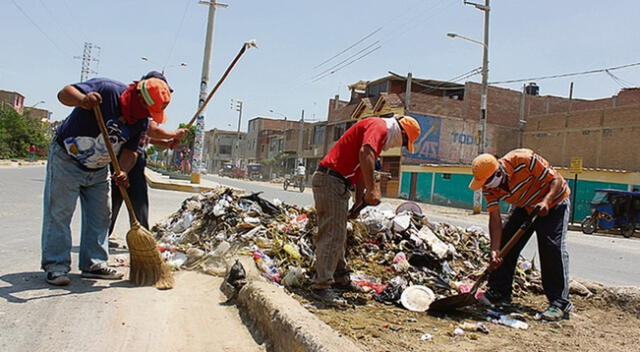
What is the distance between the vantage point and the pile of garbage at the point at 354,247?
14.1 feet

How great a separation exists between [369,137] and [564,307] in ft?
6.40

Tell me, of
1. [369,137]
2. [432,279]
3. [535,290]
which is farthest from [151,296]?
[535,290]

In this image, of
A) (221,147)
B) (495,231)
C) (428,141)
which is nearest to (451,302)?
(495,231)

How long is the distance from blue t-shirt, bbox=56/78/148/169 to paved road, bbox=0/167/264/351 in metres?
0.96

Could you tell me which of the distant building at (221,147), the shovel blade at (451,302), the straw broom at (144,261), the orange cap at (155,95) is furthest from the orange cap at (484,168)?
the distant building at (221,147)

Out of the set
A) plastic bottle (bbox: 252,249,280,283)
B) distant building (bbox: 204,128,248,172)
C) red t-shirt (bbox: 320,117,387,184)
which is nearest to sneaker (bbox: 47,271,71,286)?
plastic bottle (bbox: 252,249,280,283)

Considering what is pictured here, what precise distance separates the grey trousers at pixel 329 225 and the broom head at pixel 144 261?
1211mm

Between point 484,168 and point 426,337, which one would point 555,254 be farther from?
point 426,337

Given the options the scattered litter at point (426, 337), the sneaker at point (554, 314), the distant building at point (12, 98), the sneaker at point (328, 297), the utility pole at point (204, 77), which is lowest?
the scattered litter at point (426, 337)

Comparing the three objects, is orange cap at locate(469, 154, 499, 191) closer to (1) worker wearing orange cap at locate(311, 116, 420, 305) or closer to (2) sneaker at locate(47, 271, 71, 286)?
(1) worker wearing orange cap at locate(311, 116, 420, 305)

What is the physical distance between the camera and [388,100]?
3553 centimetres

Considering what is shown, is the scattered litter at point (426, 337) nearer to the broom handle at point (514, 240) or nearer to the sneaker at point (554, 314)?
the broom handle at point (514, 240)

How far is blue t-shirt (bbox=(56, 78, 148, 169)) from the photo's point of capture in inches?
139

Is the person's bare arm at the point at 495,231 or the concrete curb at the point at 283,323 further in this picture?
the person's bare arm at the point at 495,231
